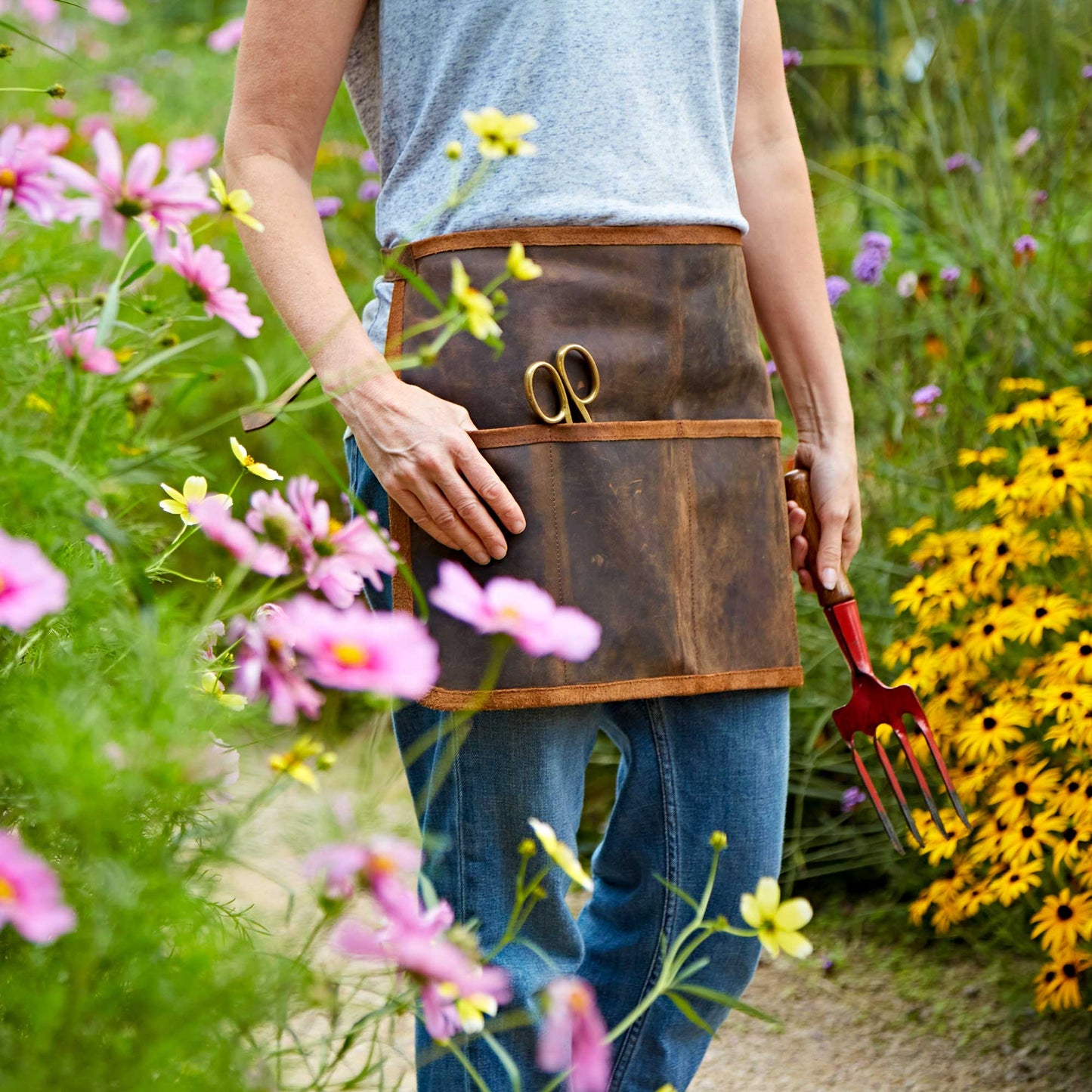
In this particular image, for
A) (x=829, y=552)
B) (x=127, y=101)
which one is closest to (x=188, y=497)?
(x=829, y=552)

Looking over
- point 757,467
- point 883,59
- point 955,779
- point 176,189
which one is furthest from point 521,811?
point 883,59

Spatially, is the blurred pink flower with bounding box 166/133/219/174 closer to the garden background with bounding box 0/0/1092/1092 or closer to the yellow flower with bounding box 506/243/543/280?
the garden background with bounding box 0/0/1092/1092

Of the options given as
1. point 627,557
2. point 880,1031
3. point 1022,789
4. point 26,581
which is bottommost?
point 880,1031

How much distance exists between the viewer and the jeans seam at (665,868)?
4.22 feet

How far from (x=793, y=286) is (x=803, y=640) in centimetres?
122

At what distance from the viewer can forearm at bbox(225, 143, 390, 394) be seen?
1094mm

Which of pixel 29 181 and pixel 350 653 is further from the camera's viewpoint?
pixel 29 181

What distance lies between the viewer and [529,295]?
1.15 metres

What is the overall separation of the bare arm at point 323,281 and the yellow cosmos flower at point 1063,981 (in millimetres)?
1190

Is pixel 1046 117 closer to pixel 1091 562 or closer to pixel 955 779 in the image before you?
pixel 1091 562

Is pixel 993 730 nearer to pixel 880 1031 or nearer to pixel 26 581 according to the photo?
pixel 880 1031

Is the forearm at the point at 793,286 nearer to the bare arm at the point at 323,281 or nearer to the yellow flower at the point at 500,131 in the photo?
the bare arm at the point at 323,281

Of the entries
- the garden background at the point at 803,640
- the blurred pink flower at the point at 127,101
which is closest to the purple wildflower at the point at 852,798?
the garden background at the point at 803,640

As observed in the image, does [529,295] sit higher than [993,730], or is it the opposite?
[529,295]
